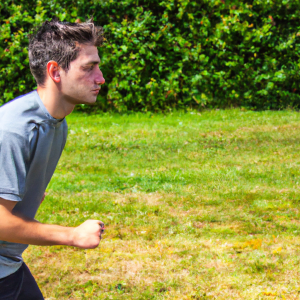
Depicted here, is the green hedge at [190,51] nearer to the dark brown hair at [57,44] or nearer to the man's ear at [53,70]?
the dark brown hair at [57,44]

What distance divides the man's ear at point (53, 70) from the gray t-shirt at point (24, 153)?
0.37ft

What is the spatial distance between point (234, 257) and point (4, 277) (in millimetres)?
2650

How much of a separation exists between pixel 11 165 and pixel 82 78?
1.77 ft

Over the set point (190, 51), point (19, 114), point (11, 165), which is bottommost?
point (190, 51)

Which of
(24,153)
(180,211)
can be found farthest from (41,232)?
(180,211)

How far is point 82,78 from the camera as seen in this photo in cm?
205

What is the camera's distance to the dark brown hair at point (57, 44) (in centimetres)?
201

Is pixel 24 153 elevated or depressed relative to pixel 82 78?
depressed

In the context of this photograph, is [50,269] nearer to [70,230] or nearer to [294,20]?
[70,230]

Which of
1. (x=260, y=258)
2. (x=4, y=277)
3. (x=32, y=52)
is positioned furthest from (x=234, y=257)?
(x=32, y=52)

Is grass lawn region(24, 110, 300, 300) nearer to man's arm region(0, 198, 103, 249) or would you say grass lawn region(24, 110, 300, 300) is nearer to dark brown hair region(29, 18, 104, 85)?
man's arm region(0, 198, 103, 249)

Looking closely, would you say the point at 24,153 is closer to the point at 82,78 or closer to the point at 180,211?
the point at 82,78

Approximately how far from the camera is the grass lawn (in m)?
3.93

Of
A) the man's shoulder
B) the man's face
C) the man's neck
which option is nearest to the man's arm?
the man's shoulder
